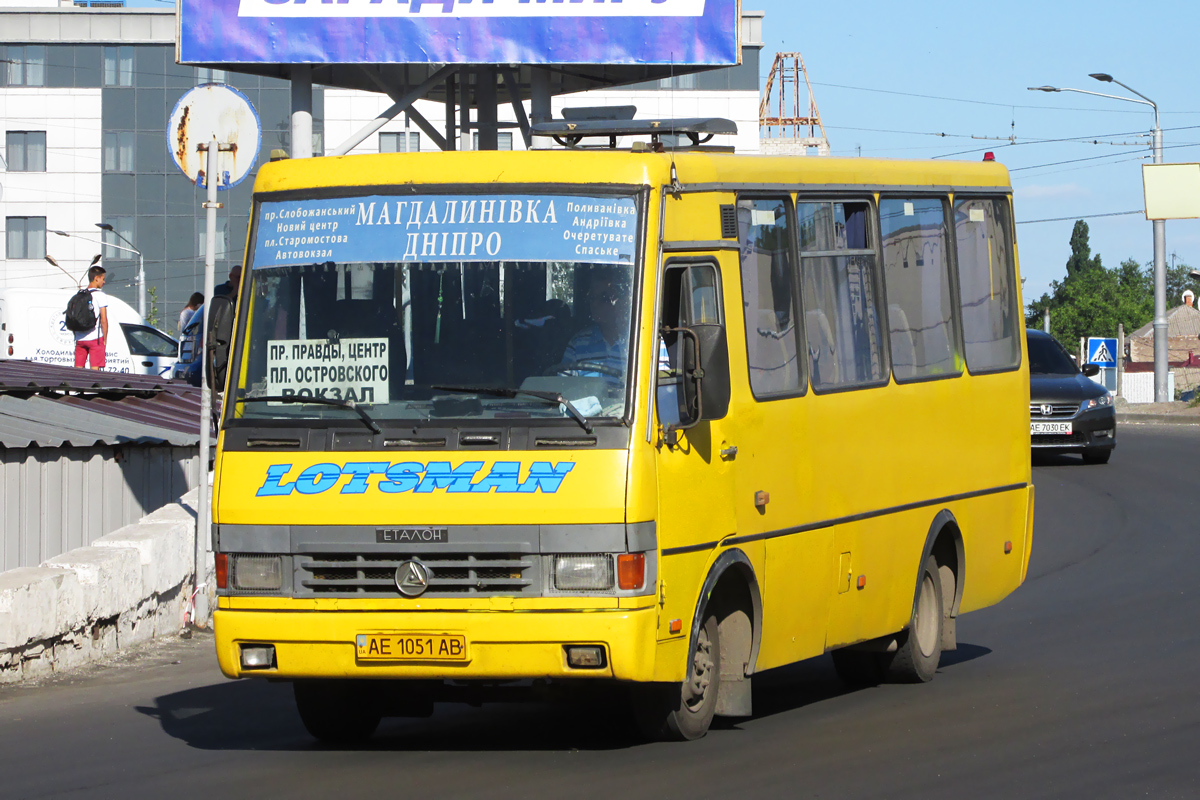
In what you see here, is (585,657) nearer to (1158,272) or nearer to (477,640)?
(477,640)

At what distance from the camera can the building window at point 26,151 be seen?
262ft

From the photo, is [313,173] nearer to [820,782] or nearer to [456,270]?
[456,270]

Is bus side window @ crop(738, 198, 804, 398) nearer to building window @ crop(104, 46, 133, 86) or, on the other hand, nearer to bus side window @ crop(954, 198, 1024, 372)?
bus side window @ crop(954, 198, 1024, 372)

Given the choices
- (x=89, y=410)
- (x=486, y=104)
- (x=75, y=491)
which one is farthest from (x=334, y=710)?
(x=486, y=104)

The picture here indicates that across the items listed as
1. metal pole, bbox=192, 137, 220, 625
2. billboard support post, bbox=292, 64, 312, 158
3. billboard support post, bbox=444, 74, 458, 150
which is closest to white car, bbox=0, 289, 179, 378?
billboard support post, bbox=444, 74, 458, 150

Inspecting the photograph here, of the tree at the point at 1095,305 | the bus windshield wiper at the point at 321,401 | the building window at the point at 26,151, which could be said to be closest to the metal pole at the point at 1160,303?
the bus windshield wiper at the point at 321,401

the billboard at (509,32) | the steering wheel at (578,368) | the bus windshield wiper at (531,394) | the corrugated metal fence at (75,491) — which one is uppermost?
the billboard at (509,32)

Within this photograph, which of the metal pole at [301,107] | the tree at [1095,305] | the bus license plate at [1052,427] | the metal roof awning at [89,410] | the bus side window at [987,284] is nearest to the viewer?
the bus side window at [987,284]

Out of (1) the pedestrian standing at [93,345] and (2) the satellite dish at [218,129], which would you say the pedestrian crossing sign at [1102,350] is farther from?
(2) the satellite dish at [218,129]

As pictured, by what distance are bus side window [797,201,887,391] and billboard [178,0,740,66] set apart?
27.5 ft

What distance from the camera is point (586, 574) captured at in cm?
731

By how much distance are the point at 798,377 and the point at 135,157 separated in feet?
251

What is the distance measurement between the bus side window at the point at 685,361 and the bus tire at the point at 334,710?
1988mm

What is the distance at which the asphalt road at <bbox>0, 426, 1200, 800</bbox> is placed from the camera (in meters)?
7.22
